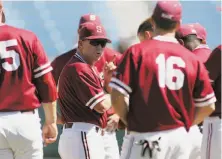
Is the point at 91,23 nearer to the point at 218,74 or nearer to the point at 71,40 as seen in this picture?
the point at 218,74

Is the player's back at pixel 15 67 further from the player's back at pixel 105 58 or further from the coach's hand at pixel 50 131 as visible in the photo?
the player's back at pixel 105 58

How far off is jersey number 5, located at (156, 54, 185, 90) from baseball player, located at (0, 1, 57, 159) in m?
1.03

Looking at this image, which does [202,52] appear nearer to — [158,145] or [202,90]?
[202,90]

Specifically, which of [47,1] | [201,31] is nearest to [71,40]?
[47,1]

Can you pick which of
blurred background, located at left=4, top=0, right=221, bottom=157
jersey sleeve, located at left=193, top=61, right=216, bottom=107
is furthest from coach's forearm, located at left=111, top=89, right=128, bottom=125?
blurred background, located at left=4, top=0, right=221, bottom=157

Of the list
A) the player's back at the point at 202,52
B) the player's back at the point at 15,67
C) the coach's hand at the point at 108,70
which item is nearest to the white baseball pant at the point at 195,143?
the player's back at the point at 202,52

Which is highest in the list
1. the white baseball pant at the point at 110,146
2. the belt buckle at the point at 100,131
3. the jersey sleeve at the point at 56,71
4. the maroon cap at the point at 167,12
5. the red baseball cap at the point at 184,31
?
the maroon cap at the point at 167,12

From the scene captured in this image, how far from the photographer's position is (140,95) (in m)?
5.08

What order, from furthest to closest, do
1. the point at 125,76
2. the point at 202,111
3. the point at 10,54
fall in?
the point at 10,54 → the point at 202,111 → the point at 125,76

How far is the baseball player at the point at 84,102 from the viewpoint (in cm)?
652

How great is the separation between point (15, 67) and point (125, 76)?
951 mm

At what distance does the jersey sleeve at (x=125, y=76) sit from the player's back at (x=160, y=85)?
3cm

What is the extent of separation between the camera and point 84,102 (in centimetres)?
655

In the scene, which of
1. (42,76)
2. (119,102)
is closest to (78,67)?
(42,76)
